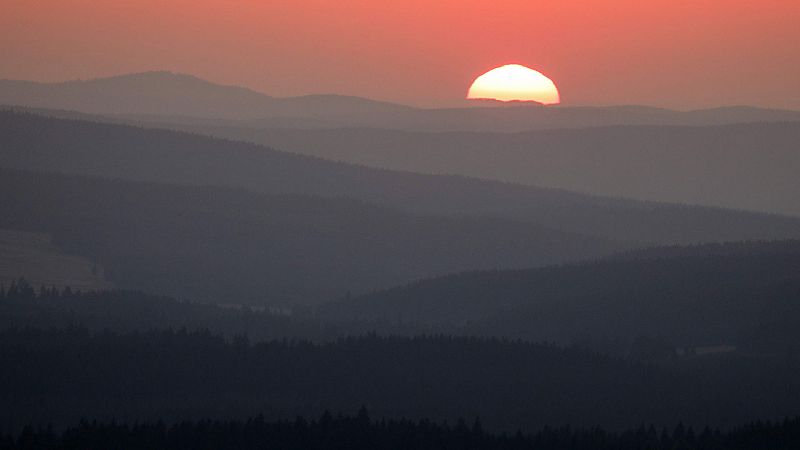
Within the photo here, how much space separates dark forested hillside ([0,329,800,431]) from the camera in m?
85.2

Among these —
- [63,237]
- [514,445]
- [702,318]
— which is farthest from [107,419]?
[63,237]

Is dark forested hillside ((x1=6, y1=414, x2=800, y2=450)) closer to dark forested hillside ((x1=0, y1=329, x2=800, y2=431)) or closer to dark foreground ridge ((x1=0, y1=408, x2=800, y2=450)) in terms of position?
dark foreground ridge ((x1=0, y1=408, x2=800, y2=450))

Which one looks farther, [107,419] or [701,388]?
[701,388]

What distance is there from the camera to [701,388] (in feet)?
337

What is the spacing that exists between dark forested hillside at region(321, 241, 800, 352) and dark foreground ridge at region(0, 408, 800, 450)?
42.0 m

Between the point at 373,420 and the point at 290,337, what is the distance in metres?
35.1

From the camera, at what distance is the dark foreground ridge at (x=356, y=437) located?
69438mm

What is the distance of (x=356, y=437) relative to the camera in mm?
74125

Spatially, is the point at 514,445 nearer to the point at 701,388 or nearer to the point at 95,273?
the point at 701,388

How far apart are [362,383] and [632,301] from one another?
57848 millimetres

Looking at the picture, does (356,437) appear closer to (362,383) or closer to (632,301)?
(362,383)

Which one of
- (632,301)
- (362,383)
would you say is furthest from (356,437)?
(632,301)

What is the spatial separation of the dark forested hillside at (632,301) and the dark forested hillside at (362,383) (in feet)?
65.6

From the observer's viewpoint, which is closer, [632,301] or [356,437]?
[356,437]
